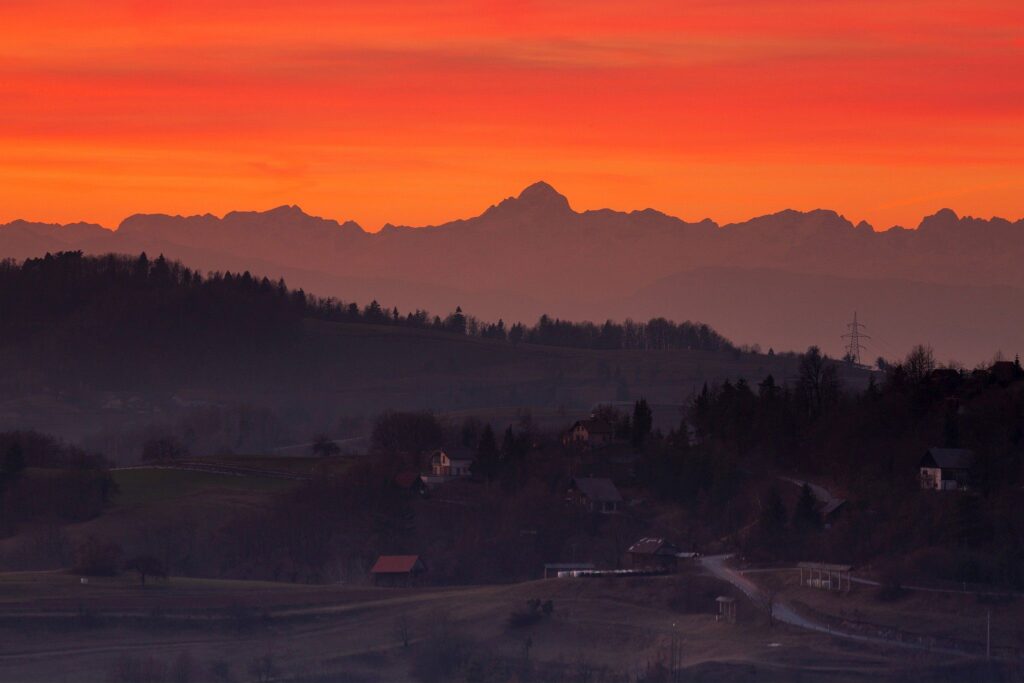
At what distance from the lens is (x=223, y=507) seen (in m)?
153

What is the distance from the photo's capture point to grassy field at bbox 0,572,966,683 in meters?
102

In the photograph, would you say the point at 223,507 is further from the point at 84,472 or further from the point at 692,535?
the point at 692,535

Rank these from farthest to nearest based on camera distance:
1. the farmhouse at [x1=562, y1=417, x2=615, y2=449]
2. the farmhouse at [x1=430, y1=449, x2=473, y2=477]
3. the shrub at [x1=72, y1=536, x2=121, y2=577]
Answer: the farmhouse at [x1=562, y1=417, x2=615, y2=449] < the farmhouse at [x1=430, y1=449, x2=473, y2=477] < the shrub at [x1=72, y1=536, x2=121, y2=577]

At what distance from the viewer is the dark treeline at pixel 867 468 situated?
12138 cm

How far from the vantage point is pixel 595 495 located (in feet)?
481

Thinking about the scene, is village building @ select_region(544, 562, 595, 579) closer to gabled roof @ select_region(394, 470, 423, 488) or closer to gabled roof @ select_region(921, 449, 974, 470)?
gabled roof @ select_region(394, 470, 423, 488)

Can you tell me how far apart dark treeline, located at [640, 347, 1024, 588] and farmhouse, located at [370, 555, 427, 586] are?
754 inches

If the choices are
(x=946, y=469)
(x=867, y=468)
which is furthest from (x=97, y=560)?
(x=946, y=469)

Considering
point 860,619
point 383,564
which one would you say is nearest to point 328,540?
point 383,564

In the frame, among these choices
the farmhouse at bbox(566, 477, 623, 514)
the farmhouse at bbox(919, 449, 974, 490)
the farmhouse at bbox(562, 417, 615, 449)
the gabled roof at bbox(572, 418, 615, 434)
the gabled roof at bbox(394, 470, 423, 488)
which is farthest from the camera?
the gabled roof at bbox(572, 418, 615, 434)

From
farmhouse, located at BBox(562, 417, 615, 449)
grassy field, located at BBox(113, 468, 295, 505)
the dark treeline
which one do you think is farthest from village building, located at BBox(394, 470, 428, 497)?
the dark treeline

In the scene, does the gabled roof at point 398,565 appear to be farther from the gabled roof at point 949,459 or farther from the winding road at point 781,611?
the gabled roof at point 949,459

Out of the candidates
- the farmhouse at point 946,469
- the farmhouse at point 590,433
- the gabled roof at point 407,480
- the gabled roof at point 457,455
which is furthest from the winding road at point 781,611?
the farmhouse at point 590,433

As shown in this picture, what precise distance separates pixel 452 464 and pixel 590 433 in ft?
39.6
